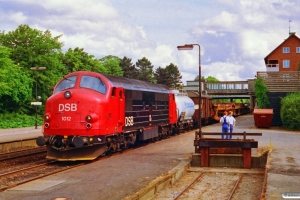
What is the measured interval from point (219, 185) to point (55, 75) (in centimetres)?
4301

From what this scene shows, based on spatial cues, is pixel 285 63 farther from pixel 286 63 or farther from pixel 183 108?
pixel 183 108

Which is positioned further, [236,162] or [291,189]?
[236,162]

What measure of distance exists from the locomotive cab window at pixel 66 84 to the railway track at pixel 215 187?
5987 mm

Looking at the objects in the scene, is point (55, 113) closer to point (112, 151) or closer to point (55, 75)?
point (112, 151)

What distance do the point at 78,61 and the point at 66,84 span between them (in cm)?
4681

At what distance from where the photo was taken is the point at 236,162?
17.8m

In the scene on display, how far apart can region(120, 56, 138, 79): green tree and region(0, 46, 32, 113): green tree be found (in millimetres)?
42779

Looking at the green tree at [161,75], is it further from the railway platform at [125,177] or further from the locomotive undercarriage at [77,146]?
the locomotive undercarriage at [77,146]

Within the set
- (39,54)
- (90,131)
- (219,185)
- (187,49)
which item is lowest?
(219,185)

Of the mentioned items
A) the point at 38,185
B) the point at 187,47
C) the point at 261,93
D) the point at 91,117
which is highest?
the point at 187,47

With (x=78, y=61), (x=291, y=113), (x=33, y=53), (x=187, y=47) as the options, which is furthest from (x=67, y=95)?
(x=78, y=61)

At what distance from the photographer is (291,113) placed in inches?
1304

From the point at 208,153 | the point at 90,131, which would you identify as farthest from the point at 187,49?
the point at 90,131

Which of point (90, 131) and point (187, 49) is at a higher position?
point (187, 49)
